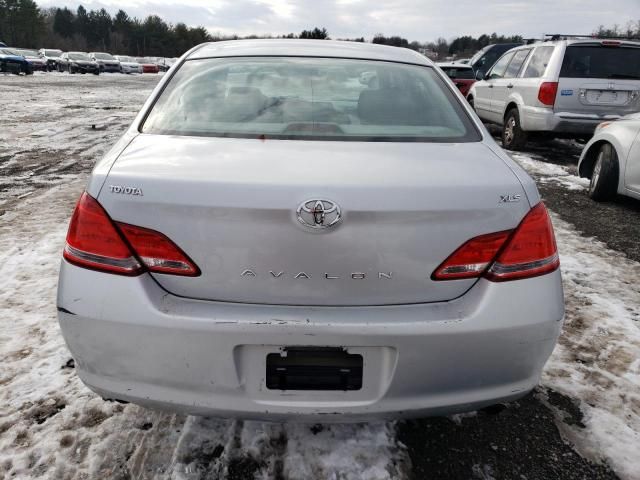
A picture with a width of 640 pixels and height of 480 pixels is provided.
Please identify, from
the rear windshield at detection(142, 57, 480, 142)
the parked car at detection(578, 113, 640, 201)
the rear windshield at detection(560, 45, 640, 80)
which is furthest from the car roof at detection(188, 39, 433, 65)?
the rear windshield at detection(560, 45, 640, 80)

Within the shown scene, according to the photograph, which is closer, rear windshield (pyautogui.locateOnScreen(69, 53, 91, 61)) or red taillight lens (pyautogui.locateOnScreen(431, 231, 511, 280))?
red taillight lens (pyautogui.locateOnScreen(431, 231, 511, 280))

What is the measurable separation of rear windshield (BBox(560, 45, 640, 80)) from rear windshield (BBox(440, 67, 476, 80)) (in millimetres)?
6938

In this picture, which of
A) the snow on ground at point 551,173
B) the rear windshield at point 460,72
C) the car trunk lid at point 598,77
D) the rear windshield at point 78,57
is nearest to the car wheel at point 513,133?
the snow on ground at point 551,173

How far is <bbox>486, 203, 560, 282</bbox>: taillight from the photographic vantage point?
1.66m

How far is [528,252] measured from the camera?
1.69 meters

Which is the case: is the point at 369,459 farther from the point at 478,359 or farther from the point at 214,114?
the point at 214,114

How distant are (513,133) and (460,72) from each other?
6565mm

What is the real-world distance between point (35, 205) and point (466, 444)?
4.60 m

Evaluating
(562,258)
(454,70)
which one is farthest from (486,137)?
(454,70)

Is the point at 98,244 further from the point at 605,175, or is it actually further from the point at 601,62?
the point at 601,62

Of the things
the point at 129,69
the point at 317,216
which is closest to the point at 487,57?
the point at 317,216

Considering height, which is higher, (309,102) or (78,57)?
(309,102)

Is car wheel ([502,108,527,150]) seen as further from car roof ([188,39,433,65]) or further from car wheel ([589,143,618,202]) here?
car roof ([188,39,433,65])

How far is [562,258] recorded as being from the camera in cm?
405
